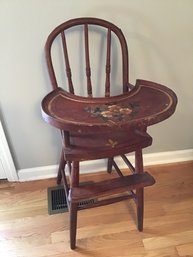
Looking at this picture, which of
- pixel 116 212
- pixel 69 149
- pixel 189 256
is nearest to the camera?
pixel 69 149

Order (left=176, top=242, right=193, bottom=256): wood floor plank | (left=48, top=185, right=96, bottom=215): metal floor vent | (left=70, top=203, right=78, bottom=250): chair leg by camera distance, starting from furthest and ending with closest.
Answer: (left=48, top=185, right=96, bottom=215): metal floor vent
(left=176, top=242, right=193, bottom=256): wood floor plank
(left=70, top=203, right=78, bottom=250): chair leg

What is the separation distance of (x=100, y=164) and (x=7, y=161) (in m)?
0.55

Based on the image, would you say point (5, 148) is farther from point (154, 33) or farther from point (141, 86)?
point (154, 33)

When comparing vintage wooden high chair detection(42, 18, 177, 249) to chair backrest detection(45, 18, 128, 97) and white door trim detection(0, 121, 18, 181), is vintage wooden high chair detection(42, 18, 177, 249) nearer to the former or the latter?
chair backrest detection(45, 18, 128, 97)

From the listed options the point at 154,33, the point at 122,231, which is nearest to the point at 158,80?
the point at 154,33

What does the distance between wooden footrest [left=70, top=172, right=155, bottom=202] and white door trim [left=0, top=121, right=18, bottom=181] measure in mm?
576

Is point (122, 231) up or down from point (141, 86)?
down

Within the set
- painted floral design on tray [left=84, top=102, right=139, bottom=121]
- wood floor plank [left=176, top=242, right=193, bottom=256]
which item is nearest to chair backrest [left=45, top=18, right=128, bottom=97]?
painted floral design on tray [left=84, top=102, right=139, bottom=121]

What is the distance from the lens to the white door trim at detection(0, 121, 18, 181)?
136 centimetres

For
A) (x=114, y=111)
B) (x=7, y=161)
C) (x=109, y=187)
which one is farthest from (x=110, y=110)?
(x=7, y=161)

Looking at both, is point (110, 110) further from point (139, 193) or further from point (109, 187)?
point (139, 193)

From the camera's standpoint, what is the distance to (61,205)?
136 cm

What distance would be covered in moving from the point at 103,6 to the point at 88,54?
0.23 m

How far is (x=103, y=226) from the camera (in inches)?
49.0
